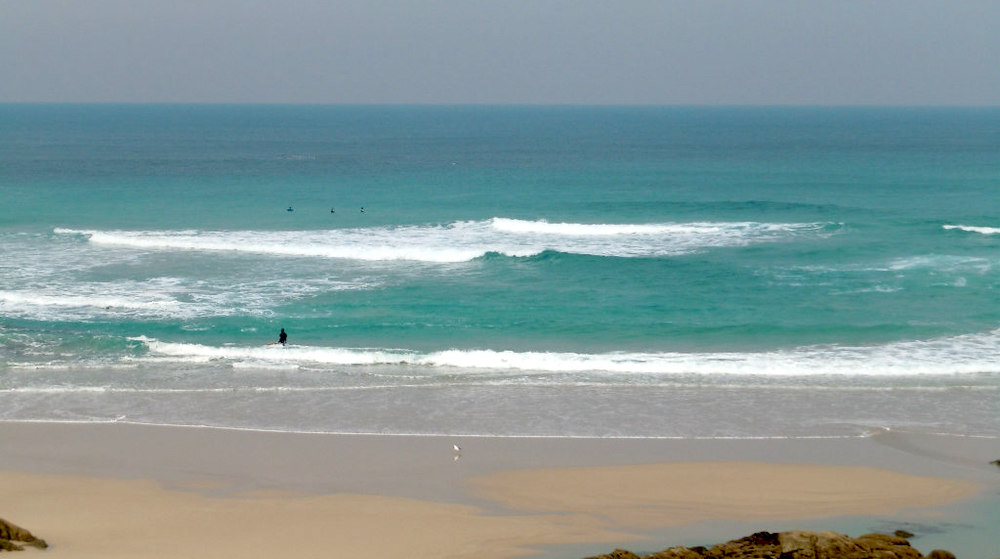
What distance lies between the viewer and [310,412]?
19359 mm

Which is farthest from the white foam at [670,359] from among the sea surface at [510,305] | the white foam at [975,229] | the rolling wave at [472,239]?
the white foam at [975,229]

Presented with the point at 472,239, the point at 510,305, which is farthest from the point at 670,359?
the point at 472,239

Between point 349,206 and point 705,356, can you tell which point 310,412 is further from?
point 349,206

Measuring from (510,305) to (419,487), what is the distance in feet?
43.8

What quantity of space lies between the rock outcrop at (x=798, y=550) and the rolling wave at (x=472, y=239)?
73.9 feet

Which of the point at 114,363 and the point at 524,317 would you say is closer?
the point at 114,363

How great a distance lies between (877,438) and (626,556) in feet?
24.0

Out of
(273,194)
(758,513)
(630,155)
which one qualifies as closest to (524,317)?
(758,513)

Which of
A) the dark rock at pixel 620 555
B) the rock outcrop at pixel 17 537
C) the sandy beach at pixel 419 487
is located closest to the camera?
the dark rock at pixel 620 555

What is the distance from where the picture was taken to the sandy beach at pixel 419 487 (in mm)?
13352

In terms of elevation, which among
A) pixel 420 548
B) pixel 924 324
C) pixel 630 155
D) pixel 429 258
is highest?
pixel 630 155

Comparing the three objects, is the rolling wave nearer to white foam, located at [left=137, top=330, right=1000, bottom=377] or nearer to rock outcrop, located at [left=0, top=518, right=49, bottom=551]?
white foam, located at [left=137, top=330, right=1000, bottom=377]

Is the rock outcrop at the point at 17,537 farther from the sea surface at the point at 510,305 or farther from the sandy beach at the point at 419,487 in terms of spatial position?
the sea surface at the point at 510,305

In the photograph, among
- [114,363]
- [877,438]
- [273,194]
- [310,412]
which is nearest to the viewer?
[877,438]
